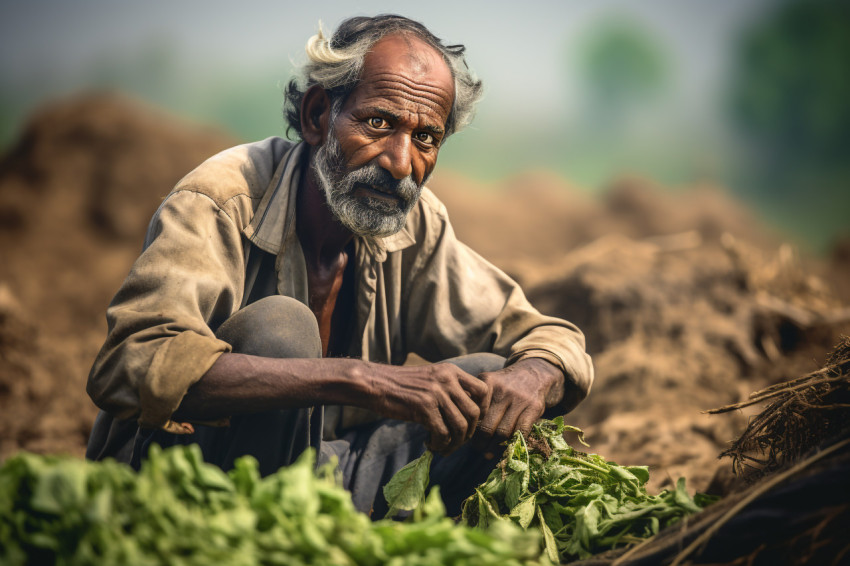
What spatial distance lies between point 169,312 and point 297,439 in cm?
57

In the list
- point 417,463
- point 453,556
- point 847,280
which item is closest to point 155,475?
point 453,556

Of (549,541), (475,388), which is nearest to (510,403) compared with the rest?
(475,388)

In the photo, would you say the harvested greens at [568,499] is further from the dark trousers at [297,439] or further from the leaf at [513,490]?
the dark trousers at [297,439]

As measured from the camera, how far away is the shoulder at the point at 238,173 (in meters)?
2.67

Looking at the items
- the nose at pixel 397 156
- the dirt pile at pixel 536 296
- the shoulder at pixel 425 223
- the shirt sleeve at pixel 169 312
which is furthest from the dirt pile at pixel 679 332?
the shirt sleeve at pixel 169 312

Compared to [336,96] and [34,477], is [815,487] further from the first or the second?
[336,96]

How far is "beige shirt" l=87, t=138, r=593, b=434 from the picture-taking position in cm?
222

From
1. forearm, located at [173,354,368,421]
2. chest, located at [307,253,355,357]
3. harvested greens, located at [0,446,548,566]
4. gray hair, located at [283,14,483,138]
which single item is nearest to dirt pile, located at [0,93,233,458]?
chest, located at [307,253,355,357]

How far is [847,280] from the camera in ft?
40.4

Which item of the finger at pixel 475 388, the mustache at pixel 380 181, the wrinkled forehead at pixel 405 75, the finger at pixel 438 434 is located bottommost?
the finger at pixel 438 434

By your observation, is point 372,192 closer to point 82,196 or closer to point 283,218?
point 283,218

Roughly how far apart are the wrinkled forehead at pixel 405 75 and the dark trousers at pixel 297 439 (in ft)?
3.07

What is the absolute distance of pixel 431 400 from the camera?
2.36m

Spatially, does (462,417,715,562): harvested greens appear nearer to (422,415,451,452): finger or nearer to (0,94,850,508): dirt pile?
(422,415,451,452): finger
